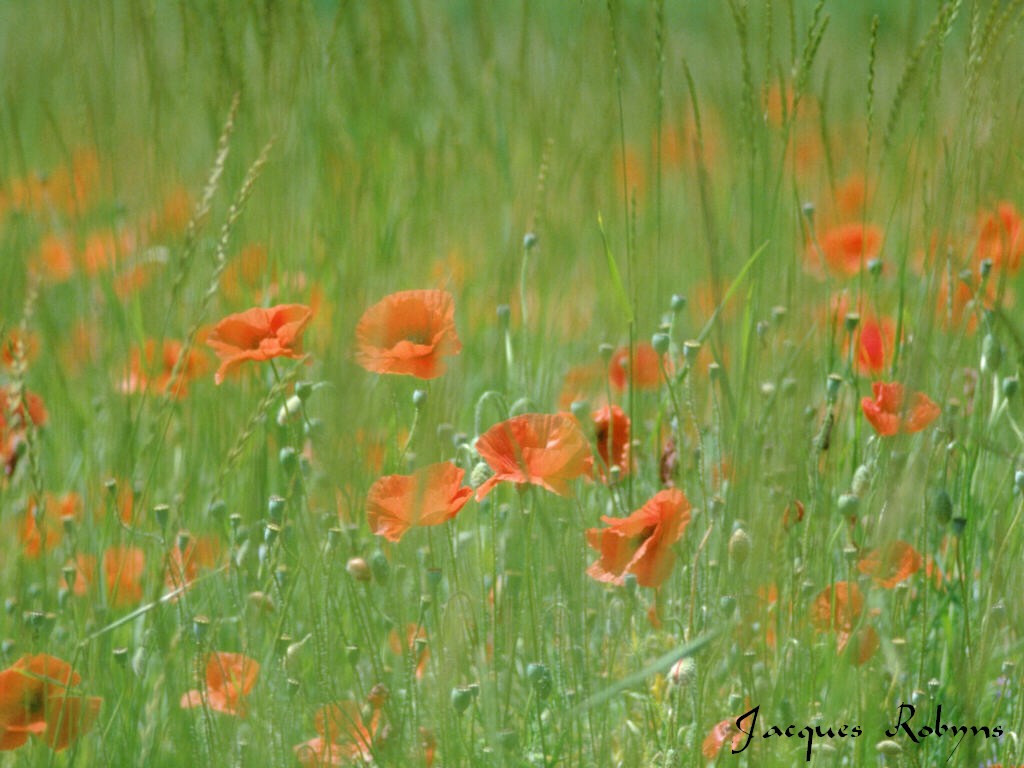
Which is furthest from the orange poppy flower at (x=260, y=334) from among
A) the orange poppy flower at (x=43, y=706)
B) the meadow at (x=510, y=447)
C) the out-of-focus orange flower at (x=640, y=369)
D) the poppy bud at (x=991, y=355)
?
the poppy bud at (x=991, y=355)

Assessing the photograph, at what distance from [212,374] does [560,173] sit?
54 cm

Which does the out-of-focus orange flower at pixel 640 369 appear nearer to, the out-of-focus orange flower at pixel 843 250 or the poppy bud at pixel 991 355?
the out-of-focus orange flower at pixel 843 250

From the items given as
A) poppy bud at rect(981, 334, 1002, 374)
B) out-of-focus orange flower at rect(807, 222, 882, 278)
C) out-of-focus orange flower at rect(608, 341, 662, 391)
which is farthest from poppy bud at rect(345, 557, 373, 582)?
out-of-focus orange flower at rect(807, 222, 882, 278)

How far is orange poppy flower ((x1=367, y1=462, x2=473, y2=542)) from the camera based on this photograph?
1.08 m

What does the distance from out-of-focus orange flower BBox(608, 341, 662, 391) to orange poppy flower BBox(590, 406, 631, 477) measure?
0.50 ft

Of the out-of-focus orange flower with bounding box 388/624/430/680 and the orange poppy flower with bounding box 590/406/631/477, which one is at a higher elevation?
the orange poppy flower with bounding box 590/406/631/477

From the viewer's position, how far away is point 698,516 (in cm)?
130

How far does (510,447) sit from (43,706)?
1.47ft

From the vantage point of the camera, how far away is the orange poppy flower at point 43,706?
111cm

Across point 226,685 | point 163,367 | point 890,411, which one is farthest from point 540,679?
point 163,367

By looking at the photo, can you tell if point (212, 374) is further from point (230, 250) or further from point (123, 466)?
point (123, 466)

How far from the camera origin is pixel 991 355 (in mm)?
1307

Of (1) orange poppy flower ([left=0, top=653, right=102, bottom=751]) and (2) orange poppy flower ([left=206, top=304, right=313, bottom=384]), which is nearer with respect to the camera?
(1) orange poppy flower ([left=0, top=653, right=102, bottom=751])

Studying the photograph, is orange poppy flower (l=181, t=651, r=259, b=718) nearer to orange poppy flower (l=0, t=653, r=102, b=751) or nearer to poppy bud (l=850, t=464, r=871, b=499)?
orange poppy flower (l=0, t=653, r=102, b=751)
